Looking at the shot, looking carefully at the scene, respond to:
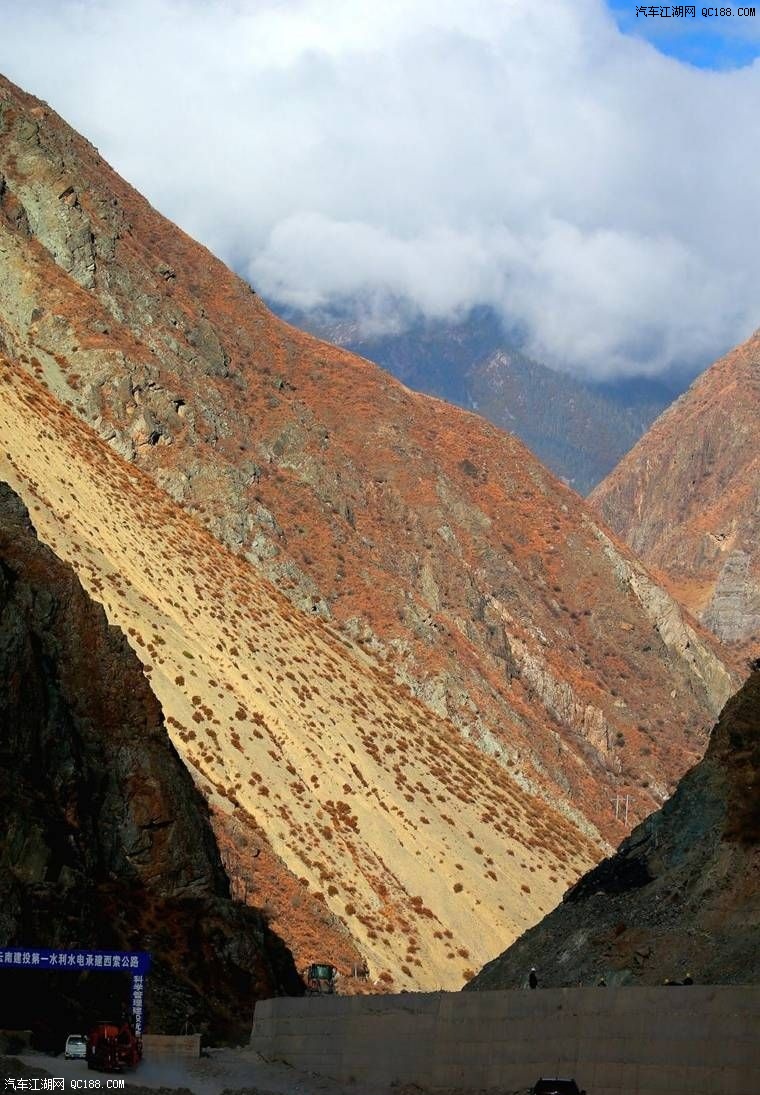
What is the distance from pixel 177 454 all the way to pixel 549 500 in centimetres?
3902

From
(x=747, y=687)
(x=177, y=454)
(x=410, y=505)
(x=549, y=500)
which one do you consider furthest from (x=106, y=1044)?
(x=549, y=500)

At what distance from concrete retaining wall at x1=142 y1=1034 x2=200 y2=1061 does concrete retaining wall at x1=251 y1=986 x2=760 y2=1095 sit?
2203 millimetres

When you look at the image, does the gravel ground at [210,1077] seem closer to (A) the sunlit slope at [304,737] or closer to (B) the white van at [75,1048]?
(B) the white van at [75,1048]

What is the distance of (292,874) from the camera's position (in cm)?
6247

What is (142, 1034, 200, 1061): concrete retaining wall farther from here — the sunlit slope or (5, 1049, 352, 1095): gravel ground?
the sunlit slope

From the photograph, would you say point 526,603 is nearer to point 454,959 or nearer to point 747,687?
point 454,959

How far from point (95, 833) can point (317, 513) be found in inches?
1979

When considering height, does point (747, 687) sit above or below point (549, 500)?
below

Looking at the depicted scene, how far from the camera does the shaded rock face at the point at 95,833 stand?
43031mm

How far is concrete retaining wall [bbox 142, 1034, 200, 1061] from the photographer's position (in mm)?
35844

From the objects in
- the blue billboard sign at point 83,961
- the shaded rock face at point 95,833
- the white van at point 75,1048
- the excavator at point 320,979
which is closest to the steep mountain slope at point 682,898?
the excavator at point 320,979

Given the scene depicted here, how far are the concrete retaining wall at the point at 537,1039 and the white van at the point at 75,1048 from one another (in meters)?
3.56

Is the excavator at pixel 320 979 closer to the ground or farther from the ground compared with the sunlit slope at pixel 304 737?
closer to the ground

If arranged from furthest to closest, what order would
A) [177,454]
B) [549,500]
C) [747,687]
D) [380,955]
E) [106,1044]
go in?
[549,500] < [177,454] < [380,955] < [747,687] < [106,1044]
